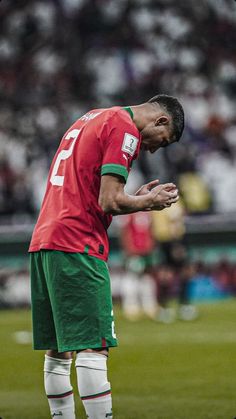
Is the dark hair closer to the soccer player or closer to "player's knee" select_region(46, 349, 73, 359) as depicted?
the soccer player

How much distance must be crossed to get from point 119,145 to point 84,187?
10.7 inches

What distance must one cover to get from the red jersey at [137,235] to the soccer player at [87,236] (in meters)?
10.5

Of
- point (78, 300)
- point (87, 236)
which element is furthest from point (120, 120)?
point (78, 300)

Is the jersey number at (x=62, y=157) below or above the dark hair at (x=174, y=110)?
below

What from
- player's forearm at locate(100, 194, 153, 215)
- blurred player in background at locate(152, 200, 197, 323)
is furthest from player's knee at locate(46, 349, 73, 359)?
blurred player in background at locate(152, 200, 197, 323)

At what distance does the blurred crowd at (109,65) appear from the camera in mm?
19688

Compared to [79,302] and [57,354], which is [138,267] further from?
[79,302]

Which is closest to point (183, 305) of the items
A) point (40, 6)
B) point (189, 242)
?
point (189, 242)

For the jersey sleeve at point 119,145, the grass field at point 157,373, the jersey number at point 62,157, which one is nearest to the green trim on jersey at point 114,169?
the jersey sleeve at point 119,145

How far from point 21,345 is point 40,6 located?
1235 centimetres

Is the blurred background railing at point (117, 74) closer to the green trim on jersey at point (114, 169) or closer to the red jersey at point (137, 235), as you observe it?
the red jersey at point (137, 235)

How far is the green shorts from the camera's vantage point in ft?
14.0

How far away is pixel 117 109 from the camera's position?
14.3 ft

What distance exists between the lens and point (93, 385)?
14.0 feet
